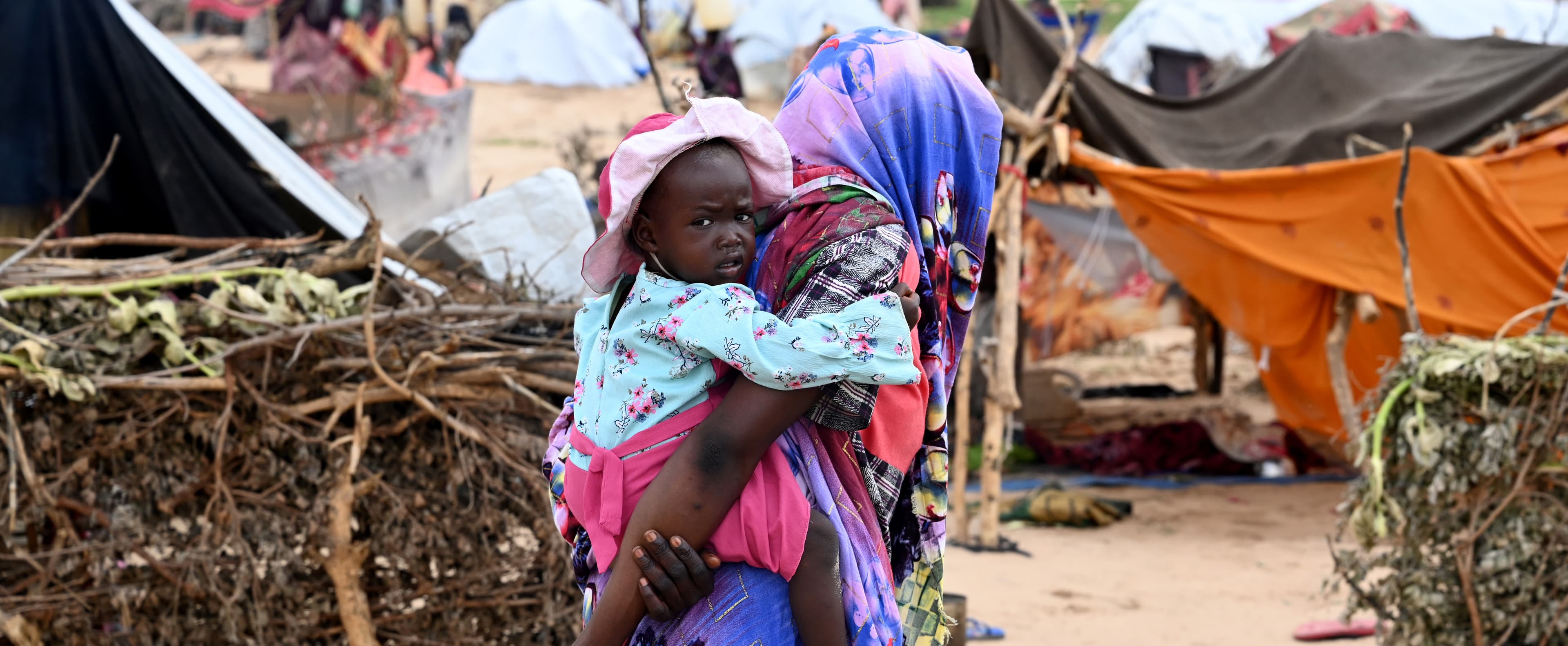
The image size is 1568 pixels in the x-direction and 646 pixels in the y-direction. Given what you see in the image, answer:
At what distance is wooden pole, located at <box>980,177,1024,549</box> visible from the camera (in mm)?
6191

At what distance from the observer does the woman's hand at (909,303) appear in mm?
1597

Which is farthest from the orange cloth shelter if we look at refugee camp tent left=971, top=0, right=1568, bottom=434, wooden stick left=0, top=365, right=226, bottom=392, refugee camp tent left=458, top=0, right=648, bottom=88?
refugee camp tent left=458, top=0, right=648, bottom=88

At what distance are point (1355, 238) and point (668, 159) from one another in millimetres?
5235

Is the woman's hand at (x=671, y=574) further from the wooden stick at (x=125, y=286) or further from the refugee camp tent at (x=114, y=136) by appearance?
the refugee camp tent at (x=114, y=136)

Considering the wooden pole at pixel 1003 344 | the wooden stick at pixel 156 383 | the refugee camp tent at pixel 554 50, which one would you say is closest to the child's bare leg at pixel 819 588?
the wooden stick at pixel 156 383

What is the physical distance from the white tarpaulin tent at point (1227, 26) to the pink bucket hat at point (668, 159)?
1307cm

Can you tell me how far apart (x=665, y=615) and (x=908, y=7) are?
19.9 m

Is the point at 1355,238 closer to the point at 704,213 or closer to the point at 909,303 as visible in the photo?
the point at 909,303

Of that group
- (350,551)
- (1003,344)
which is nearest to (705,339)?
(350,551)

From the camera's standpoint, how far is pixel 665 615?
5.13 ft

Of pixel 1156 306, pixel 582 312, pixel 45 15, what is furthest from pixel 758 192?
pixel 1156 306

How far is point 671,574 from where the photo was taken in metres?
1.55

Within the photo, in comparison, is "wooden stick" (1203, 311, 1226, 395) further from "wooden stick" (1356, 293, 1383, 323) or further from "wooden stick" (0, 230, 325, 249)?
"wooden stick" (0, 230, 325, 249)

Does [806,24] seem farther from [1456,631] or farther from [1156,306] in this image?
[1456,631]
